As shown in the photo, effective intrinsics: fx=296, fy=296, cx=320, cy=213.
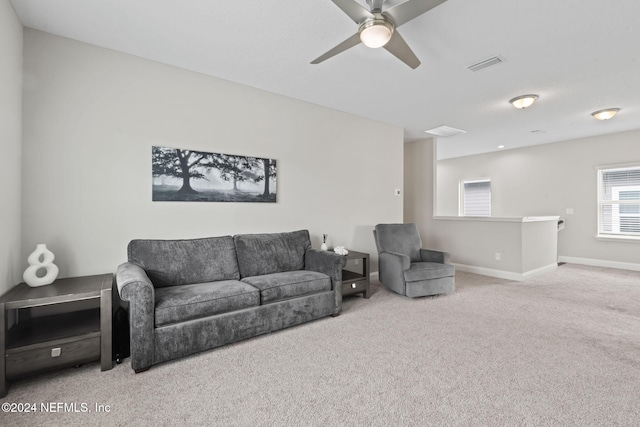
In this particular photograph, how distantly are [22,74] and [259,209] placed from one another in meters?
2.34

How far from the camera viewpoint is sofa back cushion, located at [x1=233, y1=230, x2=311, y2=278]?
3127mm

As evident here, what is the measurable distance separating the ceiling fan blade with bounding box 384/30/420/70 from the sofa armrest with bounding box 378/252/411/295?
229 cm

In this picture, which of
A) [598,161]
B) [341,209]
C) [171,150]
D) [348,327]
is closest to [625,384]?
[348,327]

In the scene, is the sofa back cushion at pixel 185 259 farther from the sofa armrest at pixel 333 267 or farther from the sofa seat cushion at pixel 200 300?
the sofa armrest at pixel 333 267

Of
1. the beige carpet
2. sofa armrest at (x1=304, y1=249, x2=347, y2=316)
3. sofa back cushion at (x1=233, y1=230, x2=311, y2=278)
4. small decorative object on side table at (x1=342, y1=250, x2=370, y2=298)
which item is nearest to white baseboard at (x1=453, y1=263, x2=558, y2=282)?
the beige carpet

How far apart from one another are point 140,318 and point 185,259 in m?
0.76

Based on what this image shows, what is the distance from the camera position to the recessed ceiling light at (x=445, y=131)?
542 cm

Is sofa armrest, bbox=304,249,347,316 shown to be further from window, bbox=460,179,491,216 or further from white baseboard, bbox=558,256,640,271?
window, bbox=460,179,491,216

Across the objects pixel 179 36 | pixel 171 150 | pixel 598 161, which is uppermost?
pixel 179 36

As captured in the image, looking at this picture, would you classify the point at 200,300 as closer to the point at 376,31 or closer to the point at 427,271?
the point at 376,31

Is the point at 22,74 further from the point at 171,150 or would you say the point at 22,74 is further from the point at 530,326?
the point at 530,326

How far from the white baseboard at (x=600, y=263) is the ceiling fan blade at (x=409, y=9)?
6.79 meters

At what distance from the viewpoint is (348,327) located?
288 centimetres

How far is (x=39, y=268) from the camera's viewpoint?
2.27 m
